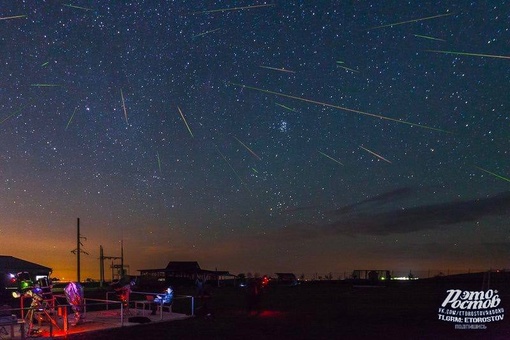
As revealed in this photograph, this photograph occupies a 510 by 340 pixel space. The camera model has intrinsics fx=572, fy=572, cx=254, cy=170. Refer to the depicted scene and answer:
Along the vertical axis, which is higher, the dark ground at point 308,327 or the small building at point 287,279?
the dark ground at point 308,327

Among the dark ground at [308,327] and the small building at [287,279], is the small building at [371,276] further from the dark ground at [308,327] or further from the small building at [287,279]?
the dark ground at [308,327]

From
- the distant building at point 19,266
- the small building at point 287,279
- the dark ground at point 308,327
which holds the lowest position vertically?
the small building at point 287,279

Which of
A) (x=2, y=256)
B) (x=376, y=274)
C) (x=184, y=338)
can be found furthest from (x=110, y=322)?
(x=376, y=274)

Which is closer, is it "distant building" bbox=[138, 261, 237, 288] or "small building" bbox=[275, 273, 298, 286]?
"small building" bbox=[275, 273, 298, 286]

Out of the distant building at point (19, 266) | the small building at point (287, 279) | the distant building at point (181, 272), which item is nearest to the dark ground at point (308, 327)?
the distant building at point (19, 266)

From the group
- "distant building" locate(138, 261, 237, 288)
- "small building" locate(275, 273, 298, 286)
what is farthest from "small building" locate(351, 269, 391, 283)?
"distant building" locate(138, 261, 237, 288)

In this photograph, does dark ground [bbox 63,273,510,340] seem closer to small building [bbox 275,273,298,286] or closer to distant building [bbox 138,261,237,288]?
small building [bbox 275,273,298,286]

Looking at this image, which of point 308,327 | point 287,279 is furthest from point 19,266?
point 308,327

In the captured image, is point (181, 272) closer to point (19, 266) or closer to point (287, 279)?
point (287, 279)

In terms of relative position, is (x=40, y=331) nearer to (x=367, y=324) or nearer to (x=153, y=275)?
(x=367, y=324)

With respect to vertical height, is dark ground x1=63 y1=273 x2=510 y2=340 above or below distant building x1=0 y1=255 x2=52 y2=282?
below

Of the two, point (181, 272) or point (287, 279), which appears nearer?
point (287, 279)

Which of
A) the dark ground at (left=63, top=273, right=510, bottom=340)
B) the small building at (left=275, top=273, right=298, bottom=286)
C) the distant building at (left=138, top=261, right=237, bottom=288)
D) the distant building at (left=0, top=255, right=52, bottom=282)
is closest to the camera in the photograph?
the dark ground at (left=63, top=273, right=510, bottom=340)

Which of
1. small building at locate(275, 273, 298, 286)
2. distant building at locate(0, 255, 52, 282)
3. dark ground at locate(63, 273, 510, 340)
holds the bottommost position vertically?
small building at locate(275, 273, 298, 286)
